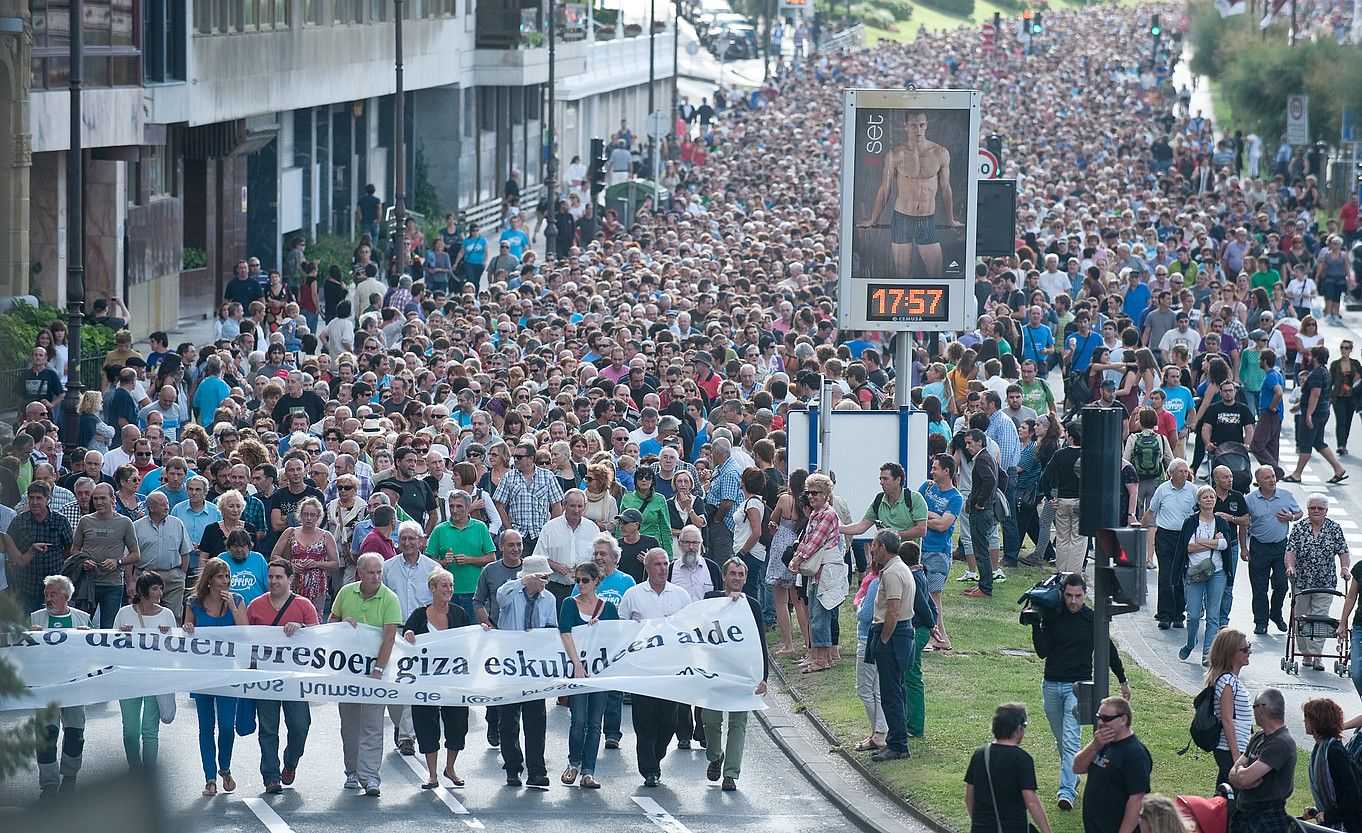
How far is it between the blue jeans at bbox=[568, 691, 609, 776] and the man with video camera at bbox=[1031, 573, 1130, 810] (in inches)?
99.6

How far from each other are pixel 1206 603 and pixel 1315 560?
1042mm

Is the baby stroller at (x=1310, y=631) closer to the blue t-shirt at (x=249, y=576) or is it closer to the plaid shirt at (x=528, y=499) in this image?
the plaid shirt at (x=528, y=499)

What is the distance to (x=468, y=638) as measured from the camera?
11.7 m

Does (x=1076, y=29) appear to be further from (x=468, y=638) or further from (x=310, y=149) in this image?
(x=468, y=638)

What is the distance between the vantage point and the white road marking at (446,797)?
10844 millimetres

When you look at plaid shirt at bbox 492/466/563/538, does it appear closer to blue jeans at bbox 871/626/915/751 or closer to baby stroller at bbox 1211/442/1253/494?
blue jeans at bbox 871/626/915/751

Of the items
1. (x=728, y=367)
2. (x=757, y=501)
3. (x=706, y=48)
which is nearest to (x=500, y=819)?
(x=757, y=501)

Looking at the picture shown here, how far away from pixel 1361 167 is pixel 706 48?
62.3 meters

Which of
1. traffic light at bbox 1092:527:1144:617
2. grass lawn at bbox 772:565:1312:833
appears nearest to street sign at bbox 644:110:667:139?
grass lawn at bbox 772:565:1312:833

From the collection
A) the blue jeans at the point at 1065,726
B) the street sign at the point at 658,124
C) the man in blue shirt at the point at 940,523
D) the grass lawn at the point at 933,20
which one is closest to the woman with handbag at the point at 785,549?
the man in blue shirt at the point at 940,523

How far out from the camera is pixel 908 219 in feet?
52.2

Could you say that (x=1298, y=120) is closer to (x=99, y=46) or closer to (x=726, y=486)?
(x=99, y=46)

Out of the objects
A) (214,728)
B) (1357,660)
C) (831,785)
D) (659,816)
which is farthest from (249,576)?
(1357,660)

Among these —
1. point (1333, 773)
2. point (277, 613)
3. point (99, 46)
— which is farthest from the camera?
point (99, 46)
